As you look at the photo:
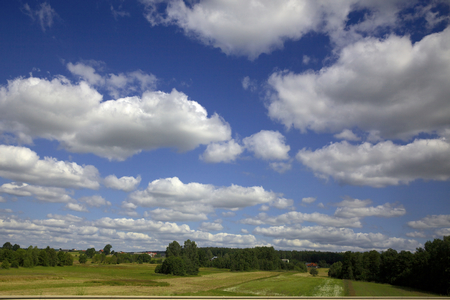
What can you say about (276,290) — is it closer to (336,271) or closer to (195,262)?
(336,271)

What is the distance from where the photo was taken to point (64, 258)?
6088 inches

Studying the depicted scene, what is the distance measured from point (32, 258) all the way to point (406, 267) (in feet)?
514

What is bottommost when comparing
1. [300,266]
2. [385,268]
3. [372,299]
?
[300,266]

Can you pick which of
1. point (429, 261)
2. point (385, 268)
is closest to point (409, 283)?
point (429, 261)

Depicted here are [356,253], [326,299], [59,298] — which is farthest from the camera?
[356,253]

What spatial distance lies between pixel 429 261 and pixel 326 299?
7056cm

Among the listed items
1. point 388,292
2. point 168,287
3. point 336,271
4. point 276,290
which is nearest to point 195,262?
point 336,271

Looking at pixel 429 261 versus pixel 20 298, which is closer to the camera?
pixel 20 298

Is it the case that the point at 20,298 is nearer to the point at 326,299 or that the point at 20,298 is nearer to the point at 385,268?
the point at 326,299

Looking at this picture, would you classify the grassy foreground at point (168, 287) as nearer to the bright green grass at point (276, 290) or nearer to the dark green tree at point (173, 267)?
the bright green grass at point (276, 290)

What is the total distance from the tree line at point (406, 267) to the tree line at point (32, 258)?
137 metres

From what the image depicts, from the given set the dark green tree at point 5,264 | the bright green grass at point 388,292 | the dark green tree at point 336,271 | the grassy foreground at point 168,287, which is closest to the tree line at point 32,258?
the dark green tree at point 5,264

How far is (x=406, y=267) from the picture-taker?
287 feet

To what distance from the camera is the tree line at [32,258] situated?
12650cm
